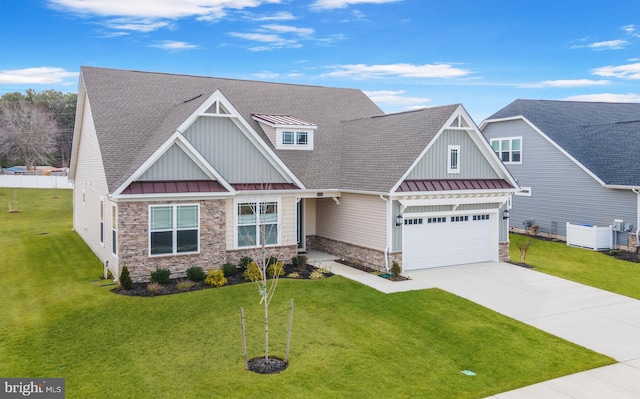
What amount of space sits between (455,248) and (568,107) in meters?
17.4

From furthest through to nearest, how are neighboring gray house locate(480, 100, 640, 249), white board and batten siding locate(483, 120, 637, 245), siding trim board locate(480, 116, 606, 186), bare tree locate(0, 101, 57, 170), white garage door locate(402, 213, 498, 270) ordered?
bare tree locate(0, 101, 57, 170) → siding trim board locate(480, 116, 606, 186) → white board and batten siding locate(483, 120, 637, 245) → neighboring gray house locate(480, 100, 640, 249) → white garage door locate(402, 213, 498, 270)

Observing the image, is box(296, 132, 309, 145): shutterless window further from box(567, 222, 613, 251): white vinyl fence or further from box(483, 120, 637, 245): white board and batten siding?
box(567, 222, 613, 251): white vinyl fence

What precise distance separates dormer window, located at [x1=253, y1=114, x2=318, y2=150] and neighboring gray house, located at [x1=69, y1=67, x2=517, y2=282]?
6 centimetres

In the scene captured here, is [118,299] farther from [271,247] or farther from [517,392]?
[517,392]

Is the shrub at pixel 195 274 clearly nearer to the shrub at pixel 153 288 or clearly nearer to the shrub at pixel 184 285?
the shrub at pixel 184 285

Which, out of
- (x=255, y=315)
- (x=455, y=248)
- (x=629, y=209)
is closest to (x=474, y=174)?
(x=455, y=248)

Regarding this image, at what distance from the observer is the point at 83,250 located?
21.2m

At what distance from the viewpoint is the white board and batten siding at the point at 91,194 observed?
1738 centimetres

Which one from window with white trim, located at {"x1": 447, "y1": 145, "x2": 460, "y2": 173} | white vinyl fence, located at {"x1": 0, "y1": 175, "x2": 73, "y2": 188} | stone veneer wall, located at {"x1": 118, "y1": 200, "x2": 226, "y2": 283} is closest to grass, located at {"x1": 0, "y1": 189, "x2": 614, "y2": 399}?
stone veneer wall, located at {"x1": 118, "y1": 200, "x2": 226, "y2": 283}

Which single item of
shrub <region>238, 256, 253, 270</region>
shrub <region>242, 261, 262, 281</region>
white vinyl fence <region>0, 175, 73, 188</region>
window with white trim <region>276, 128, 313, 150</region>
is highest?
window with white trim <region>276, 128, 313, 150</region>

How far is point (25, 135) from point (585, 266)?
69170 millimetres

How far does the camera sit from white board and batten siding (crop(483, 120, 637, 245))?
23656mm

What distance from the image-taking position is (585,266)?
66.3ft

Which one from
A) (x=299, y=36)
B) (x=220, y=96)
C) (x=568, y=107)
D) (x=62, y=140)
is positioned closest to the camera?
(x=220, y=96)
